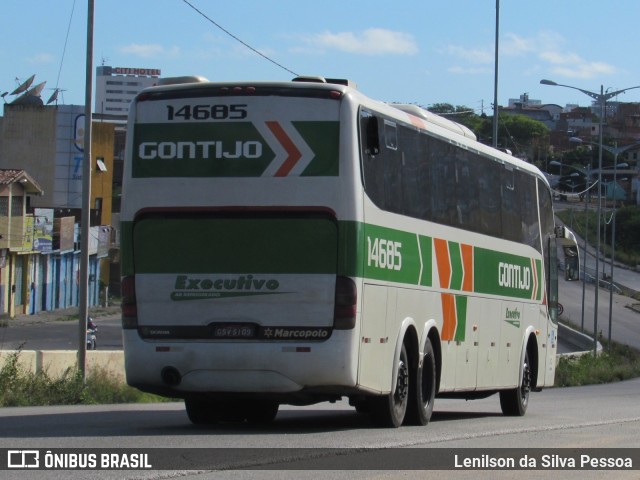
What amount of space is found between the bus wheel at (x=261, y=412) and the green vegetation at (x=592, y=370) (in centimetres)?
3371

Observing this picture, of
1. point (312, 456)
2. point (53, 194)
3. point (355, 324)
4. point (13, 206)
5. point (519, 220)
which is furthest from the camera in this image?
point (53, 194)

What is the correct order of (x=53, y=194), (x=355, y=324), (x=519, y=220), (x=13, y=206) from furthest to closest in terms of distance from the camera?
(x=53, y=194) → (x=13, y=206) → (x=519, y=220) → (x=355, y=324)

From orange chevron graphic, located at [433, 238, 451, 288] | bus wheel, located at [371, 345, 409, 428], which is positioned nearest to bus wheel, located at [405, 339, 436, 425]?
bus wheel, located at [371, 345, 409, 428]

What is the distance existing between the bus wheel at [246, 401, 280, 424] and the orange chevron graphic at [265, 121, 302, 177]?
137 inches

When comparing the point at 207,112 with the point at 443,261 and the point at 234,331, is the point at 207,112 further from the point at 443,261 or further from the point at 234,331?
the point at 443,261

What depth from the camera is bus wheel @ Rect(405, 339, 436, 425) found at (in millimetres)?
15438

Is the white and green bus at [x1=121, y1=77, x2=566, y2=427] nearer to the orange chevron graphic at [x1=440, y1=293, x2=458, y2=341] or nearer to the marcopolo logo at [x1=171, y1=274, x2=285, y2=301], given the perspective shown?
the marcopolo logo at [x1=171, y1=274, x2=285, y2=301]

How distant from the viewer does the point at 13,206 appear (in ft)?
219

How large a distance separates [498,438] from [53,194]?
73148 millimetres

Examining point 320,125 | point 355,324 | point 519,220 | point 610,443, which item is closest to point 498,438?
point 610,443

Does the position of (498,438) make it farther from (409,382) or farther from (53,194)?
(53,194)

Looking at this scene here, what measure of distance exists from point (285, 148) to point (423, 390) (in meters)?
3.96

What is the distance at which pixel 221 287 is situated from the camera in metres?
13.6

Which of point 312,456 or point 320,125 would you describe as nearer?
point 312,456
